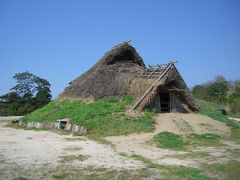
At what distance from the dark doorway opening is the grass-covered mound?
2732mm

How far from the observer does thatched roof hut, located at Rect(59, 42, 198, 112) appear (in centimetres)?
2020

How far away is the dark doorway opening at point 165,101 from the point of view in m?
21.8

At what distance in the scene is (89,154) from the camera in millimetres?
11789

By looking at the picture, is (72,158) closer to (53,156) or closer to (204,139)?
(53,156)

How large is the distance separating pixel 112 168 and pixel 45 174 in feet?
6.54

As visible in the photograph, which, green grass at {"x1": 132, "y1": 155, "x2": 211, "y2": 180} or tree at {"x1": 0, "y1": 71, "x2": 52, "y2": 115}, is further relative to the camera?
tree at {"x1": 0, "y1": 71, "x2": 52, "y2": 115}

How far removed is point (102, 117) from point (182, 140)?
5308 millimetres

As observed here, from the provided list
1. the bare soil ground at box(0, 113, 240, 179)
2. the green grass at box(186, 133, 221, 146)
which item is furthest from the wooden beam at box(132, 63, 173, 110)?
the green grass at box(186, 133, 221, 146)

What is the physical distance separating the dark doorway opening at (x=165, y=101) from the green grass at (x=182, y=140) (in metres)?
5.82

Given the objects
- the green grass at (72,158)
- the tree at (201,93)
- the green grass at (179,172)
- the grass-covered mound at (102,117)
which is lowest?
the green grass at (179,172)

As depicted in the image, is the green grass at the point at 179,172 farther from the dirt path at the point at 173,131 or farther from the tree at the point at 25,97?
the tree at the point at 25,97

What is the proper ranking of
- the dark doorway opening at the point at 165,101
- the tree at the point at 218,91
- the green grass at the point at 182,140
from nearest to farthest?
the green grass at the point at 182,140
the dark doorway opening at the point at 165,101
the tree at the point at 218,91

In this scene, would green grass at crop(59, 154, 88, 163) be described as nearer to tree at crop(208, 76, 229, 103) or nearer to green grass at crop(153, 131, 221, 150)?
green grass at crop(153, 131, 221, 150)

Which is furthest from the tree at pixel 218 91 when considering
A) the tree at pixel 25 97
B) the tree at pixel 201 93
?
the tree at pixel 25 97
